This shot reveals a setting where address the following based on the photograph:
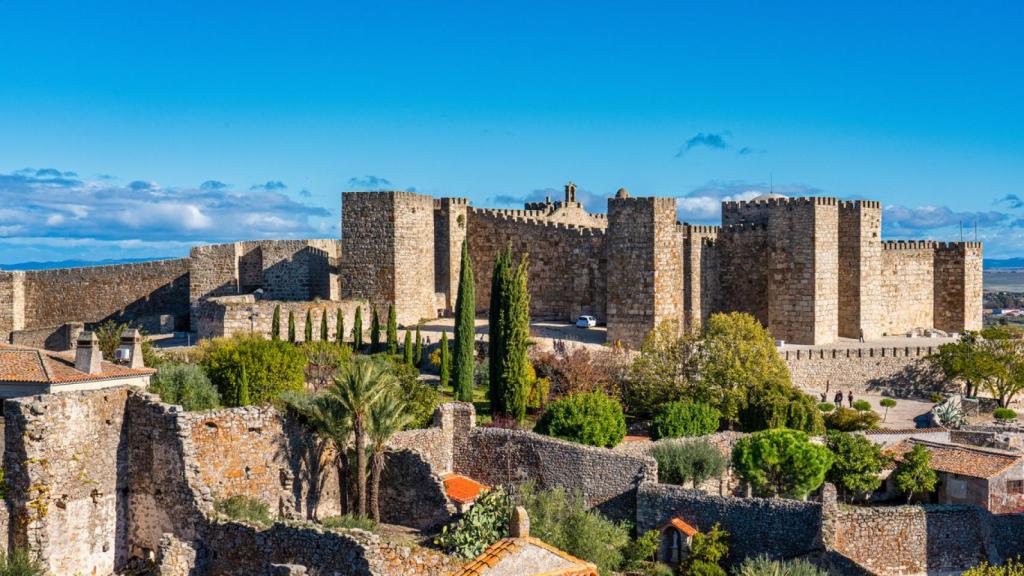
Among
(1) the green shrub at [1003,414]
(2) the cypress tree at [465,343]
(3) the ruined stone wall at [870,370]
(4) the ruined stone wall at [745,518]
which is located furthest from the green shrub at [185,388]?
(1) the green shrub at [1003,414]

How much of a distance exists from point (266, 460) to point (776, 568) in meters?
8.35

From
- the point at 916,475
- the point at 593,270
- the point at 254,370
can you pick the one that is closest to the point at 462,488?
the point at 254,370

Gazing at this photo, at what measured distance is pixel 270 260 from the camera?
131 feet

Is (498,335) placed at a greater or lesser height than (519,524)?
greater

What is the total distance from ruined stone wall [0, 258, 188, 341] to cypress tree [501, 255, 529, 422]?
54.8ft

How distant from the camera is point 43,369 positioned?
18.0 m

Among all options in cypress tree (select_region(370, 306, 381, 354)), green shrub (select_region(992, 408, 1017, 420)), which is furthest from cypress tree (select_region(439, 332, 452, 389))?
green shrub (select_region(992, 408, 1017, 420))

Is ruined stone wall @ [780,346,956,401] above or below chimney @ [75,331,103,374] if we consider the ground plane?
below

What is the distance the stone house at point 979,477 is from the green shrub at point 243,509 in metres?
15.7

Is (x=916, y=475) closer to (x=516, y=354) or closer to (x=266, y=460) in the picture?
(x=516, y=354)

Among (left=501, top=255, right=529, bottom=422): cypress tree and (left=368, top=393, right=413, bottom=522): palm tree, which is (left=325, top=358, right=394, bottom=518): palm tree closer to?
(left=368, top=393, right=413, bottom=522): palm tree

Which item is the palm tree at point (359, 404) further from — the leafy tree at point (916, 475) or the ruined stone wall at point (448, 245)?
the ruined stone wall at point (448, 245)

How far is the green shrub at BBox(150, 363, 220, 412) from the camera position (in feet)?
69.5

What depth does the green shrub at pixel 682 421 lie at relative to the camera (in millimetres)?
27719
